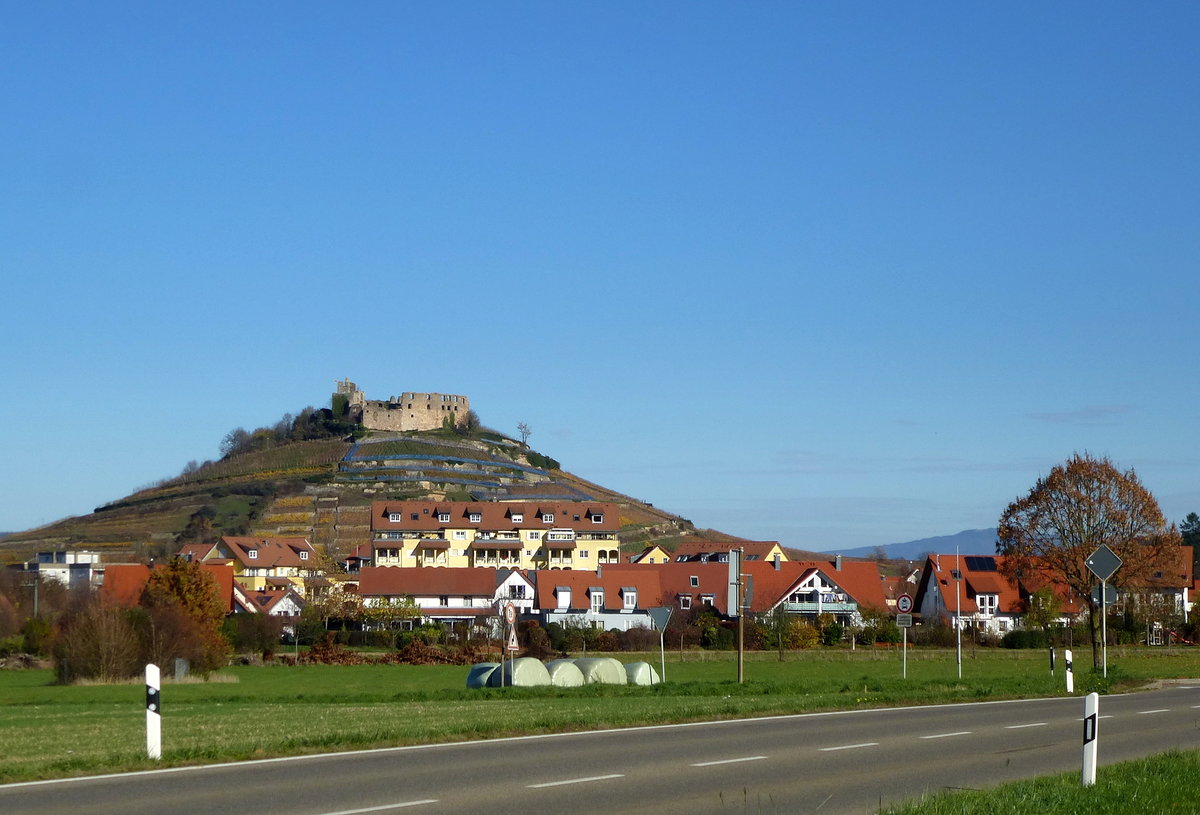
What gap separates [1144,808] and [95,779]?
1058cm

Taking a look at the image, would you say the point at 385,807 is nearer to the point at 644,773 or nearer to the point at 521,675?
the point at 644,773

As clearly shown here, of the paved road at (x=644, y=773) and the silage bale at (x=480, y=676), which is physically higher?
the paved road at (x=644, y=773)

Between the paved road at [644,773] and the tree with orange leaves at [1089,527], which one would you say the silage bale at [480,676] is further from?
the tree with orange leaves at [1089,527]

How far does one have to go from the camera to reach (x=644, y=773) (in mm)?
15703

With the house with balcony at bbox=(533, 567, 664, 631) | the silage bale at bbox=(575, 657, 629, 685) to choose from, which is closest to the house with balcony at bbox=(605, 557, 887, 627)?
the house with balcony at bbox=(533, 567, 664, 631)

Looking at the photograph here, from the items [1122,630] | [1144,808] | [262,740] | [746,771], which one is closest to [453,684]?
[262,740]

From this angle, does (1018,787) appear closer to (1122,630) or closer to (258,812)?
(258,812)

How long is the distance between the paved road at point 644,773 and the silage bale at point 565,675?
16.6 m

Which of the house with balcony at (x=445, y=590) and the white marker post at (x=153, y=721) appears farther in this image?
the house with balcony at (x=445, y=590)

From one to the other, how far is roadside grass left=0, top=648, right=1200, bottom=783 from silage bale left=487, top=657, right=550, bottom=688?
6.12 ft

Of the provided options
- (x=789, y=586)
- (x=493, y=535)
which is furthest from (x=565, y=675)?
(x=493, y=535)

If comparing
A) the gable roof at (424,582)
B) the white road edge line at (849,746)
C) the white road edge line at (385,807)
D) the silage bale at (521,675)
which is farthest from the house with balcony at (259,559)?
the white road edge line at (385,807)

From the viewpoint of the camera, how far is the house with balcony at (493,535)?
519ft

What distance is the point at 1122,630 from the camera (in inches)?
3302
